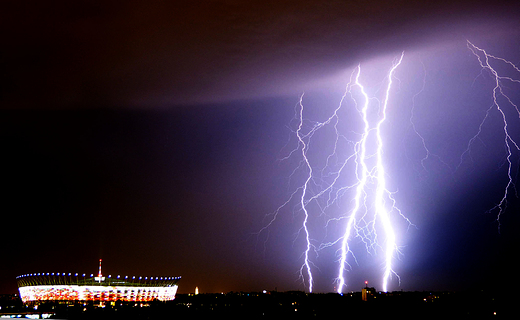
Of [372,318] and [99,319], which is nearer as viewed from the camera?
[99,319]

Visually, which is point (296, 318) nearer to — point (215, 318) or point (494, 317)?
point (215, 318)

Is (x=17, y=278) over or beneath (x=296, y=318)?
over

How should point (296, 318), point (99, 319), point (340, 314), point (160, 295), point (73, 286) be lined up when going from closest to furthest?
point (99, 319)
point (296, 318)
point (340, 314)
point (73, 286)
point (160, 295)

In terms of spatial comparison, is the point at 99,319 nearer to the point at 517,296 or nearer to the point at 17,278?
the point at 517,296

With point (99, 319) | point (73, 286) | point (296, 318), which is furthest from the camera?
point (73, 286)

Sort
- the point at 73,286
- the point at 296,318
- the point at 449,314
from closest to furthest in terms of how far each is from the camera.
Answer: the point at 296,318
the point at 449,314
the point at 73,286

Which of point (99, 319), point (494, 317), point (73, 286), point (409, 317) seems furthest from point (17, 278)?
point (494, 317)

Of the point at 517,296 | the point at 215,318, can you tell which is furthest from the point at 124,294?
the point at 517,296

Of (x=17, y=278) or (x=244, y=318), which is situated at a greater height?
(x=17, y=278)

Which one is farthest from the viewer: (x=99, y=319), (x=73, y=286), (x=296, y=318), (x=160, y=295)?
(x=160, y=295)
